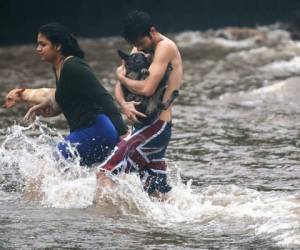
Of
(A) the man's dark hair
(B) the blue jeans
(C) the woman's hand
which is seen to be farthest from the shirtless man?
(C) the woman's hand

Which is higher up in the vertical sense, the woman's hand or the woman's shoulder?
the woman's shoulder

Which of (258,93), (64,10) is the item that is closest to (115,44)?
(64,10)

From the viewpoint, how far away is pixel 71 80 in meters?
7.11

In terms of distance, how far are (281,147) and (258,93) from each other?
444cm

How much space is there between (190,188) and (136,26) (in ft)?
6.62

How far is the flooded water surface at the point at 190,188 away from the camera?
6344mm

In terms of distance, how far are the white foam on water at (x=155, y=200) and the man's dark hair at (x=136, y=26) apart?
4.02 feet

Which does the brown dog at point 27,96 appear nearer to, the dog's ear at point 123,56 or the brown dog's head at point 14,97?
the brown dog's head at point 14,97

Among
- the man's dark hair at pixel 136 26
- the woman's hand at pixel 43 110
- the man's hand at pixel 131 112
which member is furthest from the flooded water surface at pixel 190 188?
the man's dark hair at pixel 136 26

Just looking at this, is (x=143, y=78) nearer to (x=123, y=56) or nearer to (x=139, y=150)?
(x=123, y=56)

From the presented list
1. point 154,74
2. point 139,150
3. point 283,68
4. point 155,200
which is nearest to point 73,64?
point 154,74

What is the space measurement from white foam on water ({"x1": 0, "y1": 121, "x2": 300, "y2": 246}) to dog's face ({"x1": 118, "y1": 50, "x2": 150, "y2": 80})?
923mm

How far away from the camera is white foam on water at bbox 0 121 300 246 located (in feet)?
22.6

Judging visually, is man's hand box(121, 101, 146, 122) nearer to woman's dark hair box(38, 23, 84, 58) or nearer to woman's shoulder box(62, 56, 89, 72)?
woman's shoulder box(62, 56, 89, 72)
